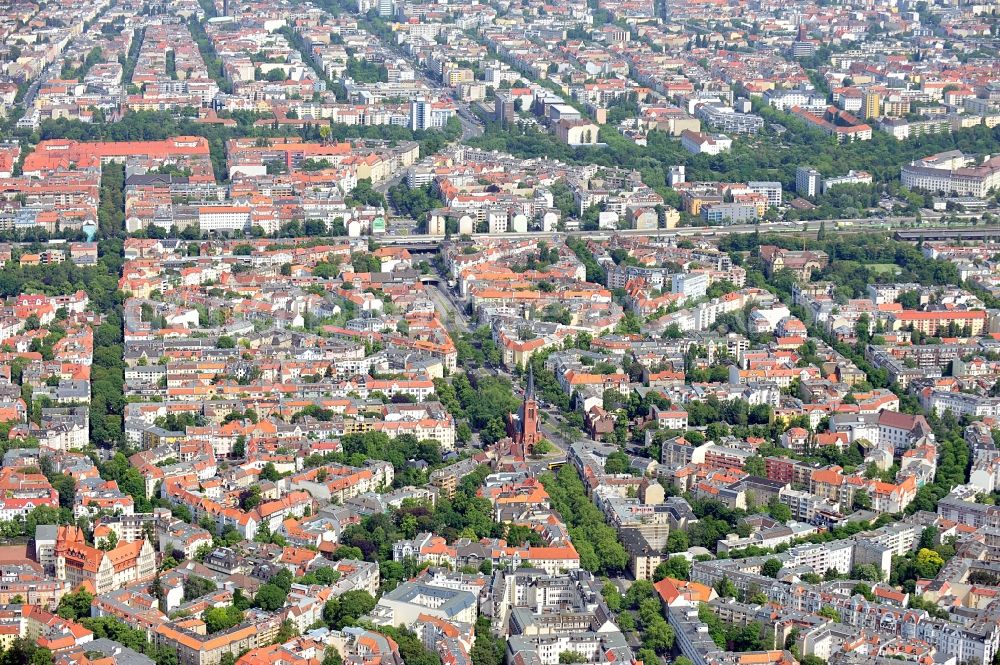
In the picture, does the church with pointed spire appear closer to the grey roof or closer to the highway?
the grey roof

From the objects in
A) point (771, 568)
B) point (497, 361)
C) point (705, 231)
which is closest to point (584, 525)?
point (771, 568)

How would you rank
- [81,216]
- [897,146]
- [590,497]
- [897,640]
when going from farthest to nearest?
[897,146], [81,216], [590,497], [897,640]

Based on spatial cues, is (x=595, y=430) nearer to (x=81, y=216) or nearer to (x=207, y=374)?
(x=207, y=374)

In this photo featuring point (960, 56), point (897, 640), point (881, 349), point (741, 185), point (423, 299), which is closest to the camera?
point (897, 640)

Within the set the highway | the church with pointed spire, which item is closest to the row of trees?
the church with pointed spire

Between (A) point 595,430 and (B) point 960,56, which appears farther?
(B) point 960,56

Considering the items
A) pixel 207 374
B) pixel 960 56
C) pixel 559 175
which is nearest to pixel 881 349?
pixel 207 374
